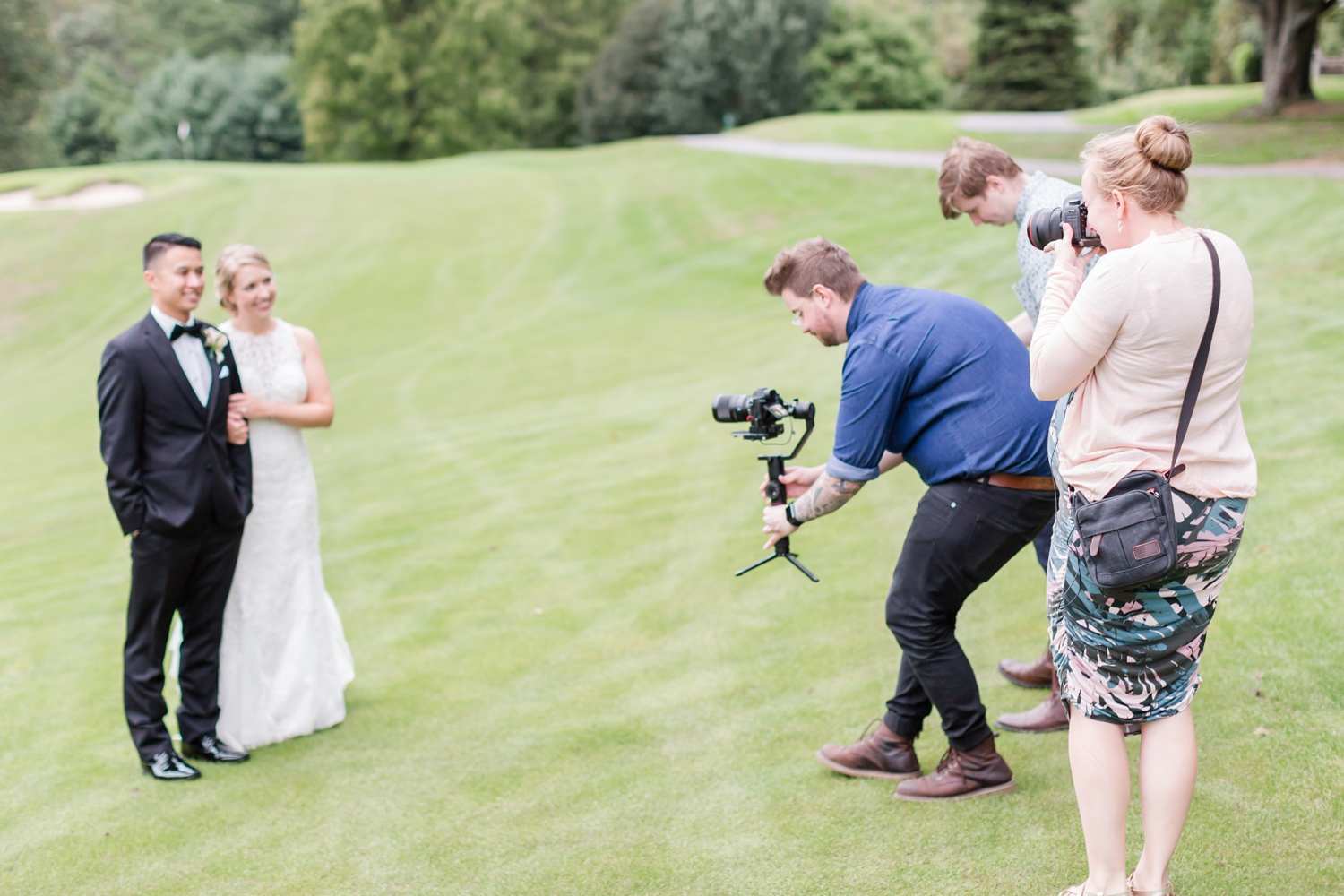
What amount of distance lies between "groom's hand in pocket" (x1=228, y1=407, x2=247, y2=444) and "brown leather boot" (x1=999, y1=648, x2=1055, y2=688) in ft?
12.2

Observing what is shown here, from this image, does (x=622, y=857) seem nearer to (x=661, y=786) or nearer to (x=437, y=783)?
(x=661, y=786)

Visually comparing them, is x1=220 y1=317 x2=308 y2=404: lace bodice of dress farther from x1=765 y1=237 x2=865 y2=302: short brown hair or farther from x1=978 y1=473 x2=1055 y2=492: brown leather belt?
x1=978 y1=473 x2=1055 y2=492: brown leather belt

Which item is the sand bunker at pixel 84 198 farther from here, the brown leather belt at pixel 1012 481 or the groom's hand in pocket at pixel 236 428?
the brown leather belt at pixel 1012 481

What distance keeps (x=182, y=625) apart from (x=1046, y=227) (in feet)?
13.6

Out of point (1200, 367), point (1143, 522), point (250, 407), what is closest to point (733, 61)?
point (250, 407)

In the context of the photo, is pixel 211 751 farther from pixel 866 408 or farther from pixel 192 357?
pixel 866 408

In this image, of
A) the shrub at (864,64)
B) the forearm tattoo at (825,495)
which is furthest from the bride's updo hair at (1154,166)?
the shrub at (864,64)

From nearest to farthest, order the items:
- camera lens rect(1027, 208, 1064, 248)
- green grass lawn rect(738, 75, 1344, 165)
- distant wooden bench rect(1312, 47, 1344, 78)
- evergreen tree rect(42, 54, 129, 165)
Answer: camera lens rect(1027, 208, 1064, 248) → green grass lawn rect(738, 75, 1344, 165) → distant wooden bench rect(1312, 47, 1344, 78) → evergreen tree rect(42, 54, 129, 165)

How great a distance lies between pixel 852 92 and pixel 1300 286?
3794 centimetres

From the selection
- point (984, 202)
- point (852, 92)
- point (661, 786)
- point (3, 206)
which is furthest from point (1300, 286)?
point (852, 92)

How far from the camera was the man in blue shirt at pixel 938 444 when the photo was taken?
3.78m

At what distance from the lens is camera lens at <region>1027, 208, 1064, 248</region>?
127 inches

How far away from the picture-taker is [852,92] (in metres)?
46.8

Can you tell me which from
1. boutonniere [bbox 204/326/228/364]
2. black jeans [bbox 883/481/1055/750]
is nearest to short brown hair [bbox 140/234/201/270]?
boutonniere [bbox 204/326/228/364]
